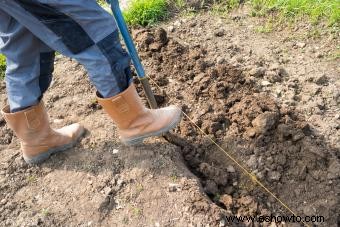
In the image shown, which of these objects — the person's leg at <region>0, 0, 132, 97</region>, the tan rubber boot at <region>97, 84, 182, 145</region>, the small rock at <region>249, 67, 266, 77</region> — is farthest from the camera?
the small rock at <region>249, 67, 266, 77</region>

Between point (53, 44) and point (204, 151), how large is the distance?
1.34 meters

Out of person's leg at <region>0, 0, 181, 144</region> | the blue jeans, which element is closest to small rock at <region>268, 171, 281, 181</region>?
person's leg at <region>0, 0, 181, 144</region>

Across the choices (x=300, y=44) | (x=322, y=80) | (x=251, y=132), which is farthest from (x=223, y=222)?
(x=300, y=44)

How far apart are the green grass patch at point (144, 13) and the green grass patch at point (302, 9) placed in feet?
3.13

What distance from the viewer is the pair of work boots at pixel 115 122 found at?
2705mm

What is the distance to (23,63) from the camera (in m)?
2.68

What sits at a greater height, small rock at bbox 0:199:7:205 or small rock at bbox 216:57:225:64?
small rock at bbox 0:199:7:205

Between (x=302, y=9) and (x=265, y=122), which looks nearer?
(x=265, y=122)

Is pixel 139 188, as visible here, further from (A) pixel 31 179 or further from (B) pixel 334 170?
(B) pixel 334 170

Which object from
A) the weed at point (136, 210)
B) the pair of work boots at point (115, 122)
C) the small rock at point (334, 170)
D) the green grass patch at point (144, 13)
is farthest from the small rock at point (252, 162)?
the green grass patch at point (144, 13)

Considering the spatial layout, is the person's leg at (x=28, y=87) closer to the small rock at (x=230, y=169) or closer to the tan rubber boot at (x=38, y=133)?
the tan rubber boot at (x=38, y=133)

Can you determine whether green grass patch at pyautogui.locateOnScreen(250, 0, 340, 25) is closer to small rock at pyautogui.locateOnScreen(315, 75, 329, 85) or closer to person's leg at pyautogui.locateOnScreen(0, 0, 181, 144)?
small rock at pyautogui.locateOnScreen(315, 75, 329, 85)

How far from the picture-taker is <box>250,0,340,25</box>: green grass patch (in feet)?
13.0

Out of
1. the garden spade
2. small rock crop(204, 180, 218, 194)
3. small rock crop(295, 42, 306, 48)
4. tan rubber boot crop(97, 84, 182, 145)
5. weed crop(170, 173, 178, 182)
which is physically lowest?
small rock crop(204, 180, 218, 194)
